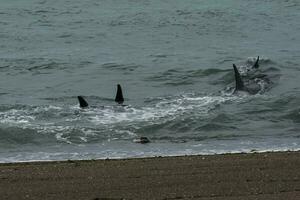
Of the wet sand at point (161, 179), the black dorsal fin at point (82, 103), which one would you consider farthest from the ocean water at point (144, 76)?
the wet sand at point (161, 179)

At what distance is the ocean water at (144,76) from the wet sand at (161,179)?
1.76 meters

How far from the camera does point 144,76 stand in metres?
23.1

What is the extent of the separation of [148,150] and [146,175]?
349cm

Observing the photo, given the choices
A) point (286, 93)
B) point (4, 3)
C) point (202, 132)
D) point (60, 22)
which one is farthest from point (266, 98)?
point (4, 3)

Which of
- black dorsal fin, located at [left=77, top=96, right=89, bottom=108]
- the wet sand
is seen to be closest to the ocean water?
black dorsal fin, located at [left=77, top=96, right=89, bottom=108]

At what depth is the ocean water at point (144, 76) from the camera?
14.2 meters

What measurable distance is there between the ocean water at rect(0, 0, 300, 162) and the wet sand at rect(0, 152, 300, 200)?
69.4 inches

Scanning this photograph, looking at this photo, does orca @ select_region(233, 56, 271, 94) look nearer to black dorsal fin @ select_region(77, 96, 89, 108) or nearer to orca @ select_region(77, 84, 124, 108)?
orca @ select_region(77, 84, 124, 108)

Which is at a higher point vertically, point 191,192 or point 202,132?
point 191,192

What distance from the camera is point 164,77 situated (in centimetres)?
2264

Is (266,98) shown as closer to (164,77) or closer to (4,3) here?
(164,77)

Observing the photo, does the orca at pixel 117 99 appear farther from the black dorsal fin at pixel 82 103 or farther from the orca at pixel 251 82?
the orca at pixel 251 82

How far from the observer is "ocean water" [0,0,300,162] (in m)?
14.2

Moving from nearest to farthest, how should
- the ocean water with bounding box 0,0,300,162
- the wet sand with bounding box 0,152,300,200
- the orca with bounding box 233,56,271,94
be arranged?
the wet sand with bounding box 0,152,300,200 < the ocean water with bounding box 0,0,300,162 < the orca with bounding box 233,56,271,94
